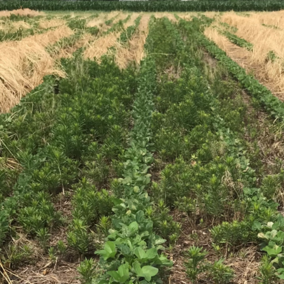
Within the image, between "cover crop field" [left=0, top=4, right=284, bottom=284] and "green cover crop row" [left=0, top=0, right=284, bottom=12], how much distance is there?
101 feet

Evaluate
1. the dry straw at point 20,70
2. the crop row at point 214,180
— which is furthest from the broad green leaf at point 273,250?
the dry straw at point 20,70

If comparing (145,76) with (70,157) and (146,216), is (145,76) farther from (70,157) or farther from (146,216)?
(146,216)

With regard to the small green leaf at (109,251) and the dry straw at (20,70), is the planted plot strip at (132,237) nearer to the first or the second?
the small green leaf at (109,251)

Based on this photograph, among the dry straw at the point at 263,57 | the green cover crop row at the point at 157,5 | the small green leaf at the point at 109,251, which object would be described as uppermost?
the green cover crop row at the point at 157,5

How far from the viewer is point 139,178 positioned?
3.07m

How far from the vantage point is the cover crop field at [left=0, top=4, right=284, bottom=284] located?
2.41m

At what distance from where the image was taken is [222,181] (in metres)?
3.19

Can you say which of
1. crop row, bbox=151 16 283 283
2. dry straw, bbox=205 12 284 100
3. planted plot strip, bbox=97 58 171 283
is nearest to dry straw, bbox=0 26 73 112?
crop row, bbox=151 16 283 283

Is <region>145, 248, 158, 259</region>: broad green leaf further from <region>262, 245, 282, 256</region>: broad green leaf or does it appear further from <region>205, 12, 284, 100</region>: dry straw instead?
<region>205, 12, 284, 100</region>: dry straw

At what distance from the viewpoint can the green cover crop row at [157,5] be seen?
3378cm

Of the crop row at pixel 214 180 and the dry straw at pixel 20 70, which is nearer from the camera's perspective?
the crop row at pixel 214 180

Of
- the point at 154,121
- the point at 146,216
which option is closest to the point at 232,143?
the point at 154,121

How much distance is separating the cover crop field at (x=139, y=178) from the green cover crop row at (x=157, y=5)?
1207 inches

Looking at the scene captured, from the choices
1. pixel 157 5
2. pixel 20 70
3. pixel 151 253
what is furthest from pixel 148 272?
pixel 157 5
